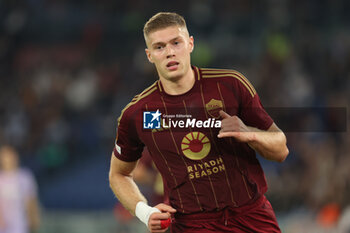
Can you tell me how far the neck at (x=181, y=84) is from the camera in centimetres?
403

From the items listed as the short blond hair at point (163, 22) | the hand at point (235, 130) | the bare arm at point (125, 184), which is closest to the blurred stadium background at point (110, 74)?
the bare arm at point (125, 184)

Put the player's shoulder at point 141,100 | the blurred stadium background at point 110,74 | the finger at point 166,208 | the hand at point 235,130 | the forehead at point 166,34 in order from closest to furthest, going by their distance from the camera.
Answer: the hand at point 235,130 < the finger at point 166,208 < the forehead at point 166,34 < the player's shoulder at point 141,100 < the blurred stadium background at point 110,74

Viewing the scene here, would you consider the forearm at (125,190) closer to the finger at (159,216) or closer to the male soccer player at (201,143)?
the male soccer player at (201,143)

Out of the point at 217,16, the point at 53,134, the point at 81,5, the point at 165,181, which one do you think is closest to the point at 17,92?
the point at 53,134

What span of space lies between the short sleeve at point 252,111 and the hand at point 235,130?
21 cm

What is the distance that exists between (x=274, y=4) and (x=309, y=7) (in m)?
0.75

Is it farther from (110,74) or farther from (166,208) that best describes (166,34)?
(110,74)

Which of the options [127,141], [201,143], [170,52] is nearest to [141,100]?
[127,141]

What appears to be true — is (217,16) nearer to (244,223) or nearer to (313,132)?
(313,132)

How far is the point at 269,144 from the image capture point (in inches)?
149

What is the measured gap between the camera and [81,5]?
49.3ft

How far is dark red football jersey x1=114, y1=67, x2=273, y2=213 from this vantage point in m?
3.93

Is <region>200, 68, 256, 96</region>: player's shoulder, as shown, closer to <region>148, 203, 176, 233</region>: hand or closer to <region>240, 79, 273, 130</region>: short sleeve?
<region>240, 79, 273, 130</region>: short sleeve

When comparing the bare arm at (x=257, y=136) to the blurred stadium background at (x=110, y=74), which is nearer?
the bare arm at (x=257, y=136)
